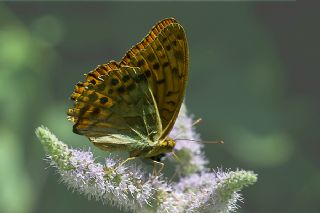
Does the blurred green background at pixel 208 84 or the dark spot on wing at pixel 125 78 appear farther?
the blurred green background at pixel 208 84

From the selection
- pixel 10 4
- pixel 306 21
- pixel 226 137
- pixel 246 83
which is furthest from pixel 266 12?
pixel 10 4

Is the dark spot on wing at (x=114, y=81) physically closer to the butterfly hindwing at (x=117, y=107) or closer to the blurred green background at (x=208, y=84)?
the butterfly hindwing at (x=117, y=107)

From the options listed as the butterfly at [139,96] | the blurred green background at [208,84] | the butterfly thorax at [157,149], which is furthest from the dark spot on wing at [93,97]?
the blurred green background at [208,84]

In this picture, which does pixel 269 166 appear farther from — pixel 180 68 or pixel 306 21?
pixel 180 68

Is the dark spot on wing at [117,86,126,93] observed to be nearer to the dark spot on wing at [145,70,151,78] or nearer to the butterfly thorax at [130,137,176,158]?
the dark spot on wing at [145,70,151,78]

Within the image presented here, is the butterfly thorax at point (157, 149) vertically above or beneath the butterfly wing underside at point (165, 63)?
beneath

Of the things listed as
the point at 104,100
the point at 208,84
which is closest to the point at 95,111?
the point at 104,100
